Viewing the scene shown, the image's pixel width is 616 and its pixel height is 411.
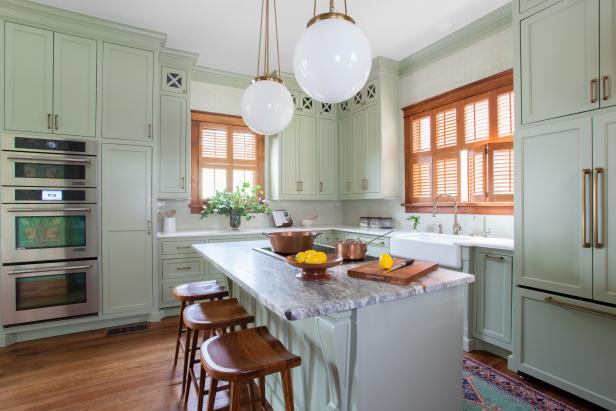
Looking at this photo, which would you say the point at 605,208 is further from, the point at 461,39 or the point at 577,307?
the point at 461,39

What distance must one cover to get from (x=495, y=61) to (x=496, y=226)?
1594 mm

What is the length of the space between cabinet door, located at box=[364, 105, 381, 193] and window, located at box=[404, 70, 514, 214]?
14.1 inches

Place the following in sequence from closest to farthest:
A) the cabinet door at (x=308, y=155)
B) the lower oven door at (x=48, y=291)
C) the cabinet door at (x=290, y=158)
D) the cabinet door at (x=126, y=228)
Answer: the lower oven door at (x=48, y=291)
the cabinet door at (x=126, y=228)
the cabinet door at (x=290, y=158)
the cabinet door at (x=308, y=155)

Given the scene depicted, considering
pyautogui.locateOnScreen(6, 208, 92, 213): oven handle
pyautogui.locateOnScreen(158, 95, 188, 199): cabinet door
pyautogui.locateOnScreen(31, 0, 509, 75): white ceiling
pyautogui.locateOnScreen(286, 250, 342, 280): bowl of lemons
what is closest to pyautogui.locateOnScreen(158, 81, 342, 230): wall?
pyautogui.locateOnScreen(158, 95, 188, 199): cabinet door

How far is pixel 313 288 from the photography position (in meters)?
1.40

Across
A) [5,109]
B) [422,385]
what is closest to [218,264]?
[422,385]

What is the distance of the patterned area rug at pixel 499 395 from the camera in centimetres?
207

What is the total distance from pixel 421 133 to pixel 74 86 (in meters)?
3.72

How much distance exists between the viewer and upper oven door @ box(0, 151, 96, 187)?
9.70 ft

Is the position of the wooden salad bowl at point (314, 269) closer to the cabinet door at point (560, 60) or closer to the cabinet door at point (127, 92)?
the cabinet door at point (560, 60)

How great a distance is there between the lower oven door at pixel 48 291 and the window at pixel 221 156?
4.95 feet

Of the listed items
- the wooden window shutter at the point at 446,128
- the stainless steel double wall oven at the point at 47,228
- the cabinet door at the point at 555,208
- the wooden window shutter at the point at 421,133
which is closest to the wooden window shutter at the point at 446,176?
the wooden window shutter at the point at 446,128

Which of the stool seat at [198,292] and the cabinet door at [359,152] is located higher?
the cabinet door at [359,152]

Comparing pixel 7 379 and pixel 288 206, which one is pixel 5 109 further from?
pixel 288 206
